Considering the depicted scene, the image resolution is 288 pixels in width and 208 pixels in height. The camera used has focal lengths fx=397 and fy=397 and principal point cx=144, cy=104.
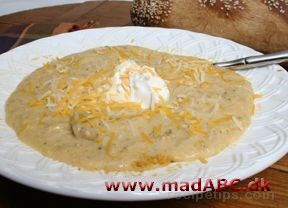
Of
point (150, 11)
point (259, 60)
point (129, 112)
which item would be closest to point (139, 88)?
point (129, 112)

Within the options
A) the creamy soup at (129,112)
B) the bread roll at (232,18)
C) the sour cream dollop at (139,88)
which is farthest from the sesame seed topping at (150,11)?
the sour cream dollop at (139,88)

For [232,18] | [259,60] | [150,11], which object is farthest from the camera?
[150,11]

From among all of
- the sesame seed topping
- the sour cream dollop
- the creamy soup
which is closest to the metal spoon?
the creamy soup

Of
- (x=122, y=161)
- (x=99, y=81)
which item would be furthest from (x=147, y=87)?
(x=122, y=161)

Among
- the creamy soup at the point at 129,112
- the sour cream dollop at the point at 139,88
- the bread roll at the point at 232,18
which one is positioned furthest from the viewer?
the bread roll at the point at 232,18

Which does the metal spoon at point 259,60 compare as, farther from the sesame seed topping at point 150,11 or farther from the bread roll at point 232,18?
the sesame seed topping at point 150,11

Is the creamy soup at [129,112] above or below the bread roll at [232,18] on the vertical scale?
below

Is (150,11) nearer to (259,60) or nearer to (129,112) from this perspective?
(259,60)

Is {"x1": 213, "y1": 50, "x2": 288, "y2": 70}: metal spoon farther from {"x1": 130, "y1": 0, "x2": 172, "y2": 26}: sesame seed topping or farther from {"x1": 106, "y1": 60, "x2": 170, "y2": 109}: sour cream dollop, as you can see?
{"x1": 130, "y1": 0, "x2": 172, "y2": 26}: sesame seed topping
